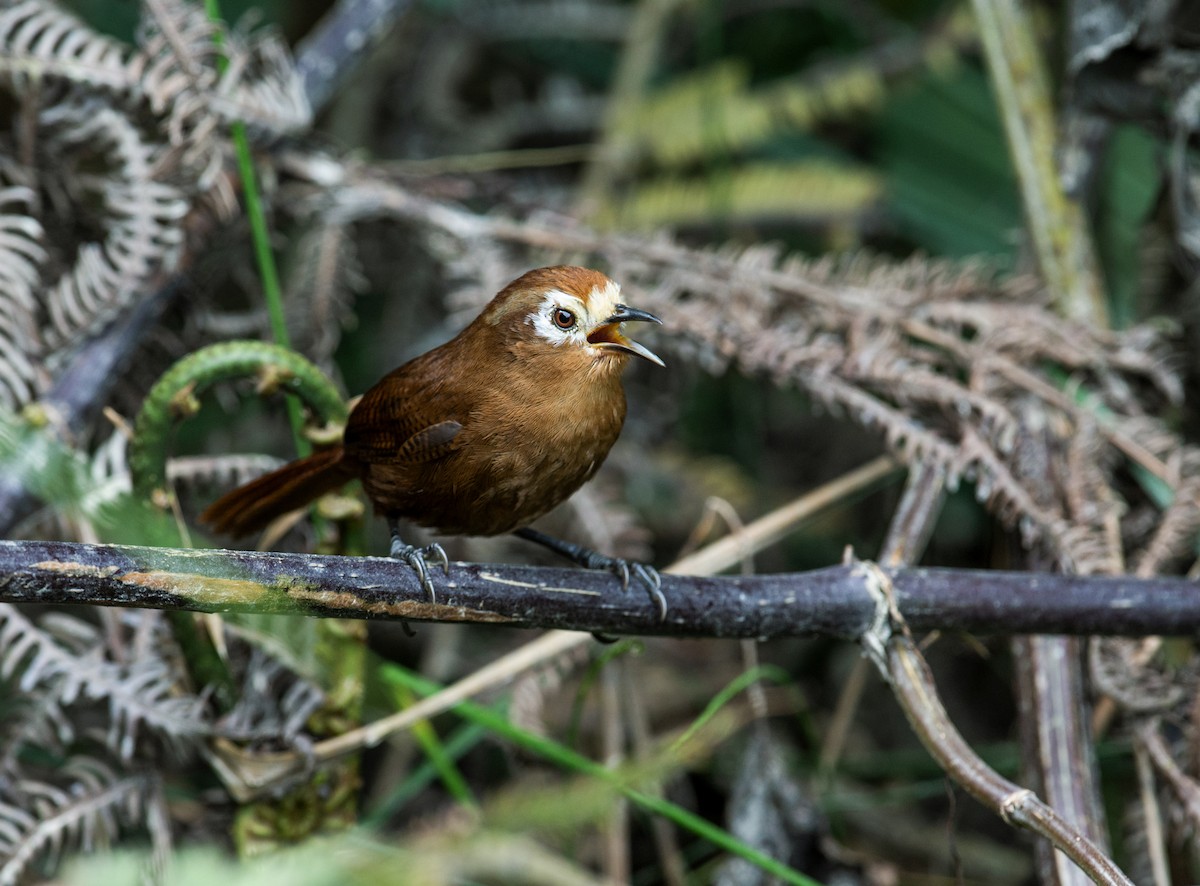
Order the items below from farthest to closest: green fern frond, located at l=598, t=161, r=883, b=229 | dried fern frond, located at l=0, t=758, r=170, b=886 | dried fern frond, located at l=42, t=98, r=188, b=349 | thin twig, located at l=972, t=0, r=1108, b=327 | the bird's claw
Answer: green fern frond, located at l=598, t=161, r=883, b=229
thin twig, located at l=972, t=0, r=1108, b=327
dried fern frond, located at l=42, t=98, r=188, b=349
dried fern frond, located at l=0, t=758, r=170, b=886
the bird's claw

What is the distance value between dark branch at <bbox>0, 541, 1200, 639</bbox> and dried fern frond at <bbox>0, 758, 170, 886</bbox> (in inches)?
35.4

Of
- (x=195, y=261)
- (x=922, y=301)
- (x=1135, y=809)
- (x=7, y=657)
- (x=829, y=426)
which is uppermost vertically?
(x=829, y=426)

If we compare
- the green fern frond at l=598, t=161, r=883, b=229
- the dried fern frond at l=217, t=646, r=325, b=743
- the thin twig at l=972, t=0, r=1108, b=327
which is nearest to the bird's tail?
the dried fern frond at l=217, t=646, r=325, b=743

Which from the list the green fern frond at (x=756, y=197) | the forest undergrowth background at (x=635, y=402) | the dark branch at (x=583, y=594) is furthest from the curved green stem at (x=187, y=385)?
the green fern frond at (x=756, y=197)

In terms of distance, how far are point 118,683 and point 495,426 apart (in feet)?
2.81

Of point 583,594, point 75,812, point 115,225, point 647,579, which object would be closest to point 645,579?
point 647,579

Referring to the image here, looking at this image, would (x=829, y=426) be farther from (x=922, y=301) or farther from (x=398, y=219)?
(x=398, y=219)

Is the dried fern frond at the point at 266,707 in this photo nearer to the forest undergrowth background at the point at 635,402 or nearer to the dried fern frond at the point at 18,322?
the forest undergrowth background at the point at 635,402

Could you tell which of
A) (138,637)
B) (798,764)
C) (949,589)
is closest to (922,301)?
(949,589)

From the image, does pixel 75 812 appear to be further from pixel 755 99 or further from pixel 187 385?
pixel 755 99

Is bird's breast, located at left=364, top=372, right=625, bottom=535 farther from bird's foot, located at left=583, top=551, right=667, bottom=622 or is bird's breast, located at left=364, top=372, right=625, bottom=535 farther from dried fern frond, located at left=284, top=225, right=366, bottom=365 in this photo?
dried fern frond, located at left=284, top=225, right=366, bottom=365

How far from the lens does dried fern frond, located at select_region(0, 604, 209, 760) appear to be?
213cm

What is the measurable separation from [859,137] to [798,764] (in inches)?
102

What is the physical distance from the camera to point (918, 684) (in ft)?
6.34
